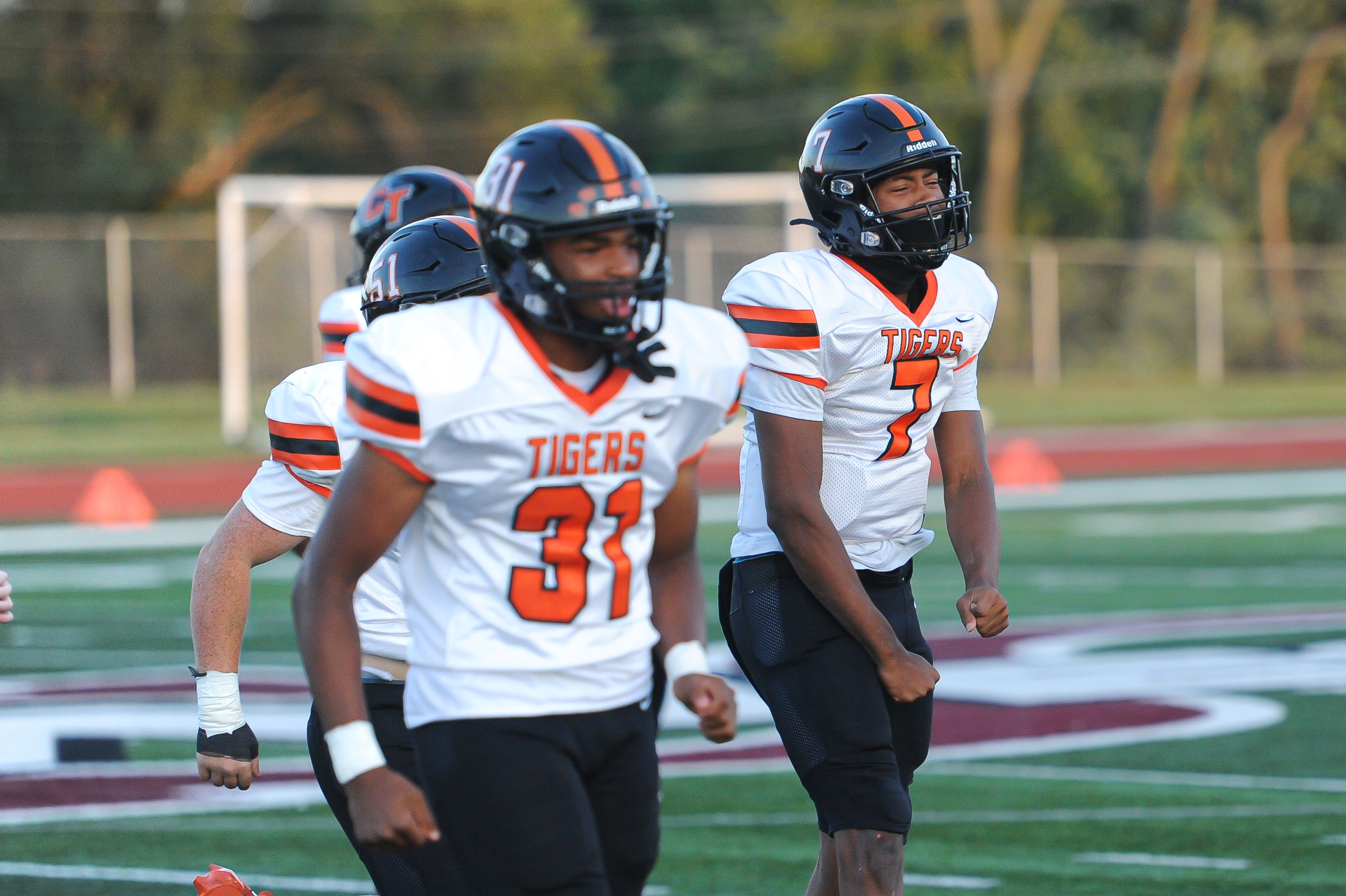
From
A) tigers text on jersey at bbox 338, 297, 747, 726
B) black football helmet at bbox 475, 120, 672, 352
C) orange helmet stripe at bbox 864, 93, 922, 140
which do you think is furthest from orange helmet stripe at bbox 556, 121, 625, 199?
orange helmet stripe at bbox 864, 93, 922, 140

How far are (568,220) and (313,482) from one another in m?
1.21

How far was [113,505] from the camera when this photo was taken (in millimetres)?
14750

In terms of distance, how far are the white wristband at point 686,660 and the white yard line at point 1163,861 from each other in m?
2.76

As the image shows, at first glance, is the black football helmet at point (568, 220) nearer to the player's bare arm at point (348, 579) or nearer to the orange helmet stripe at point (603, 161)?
the orange helmet stripe at point (603, 161)

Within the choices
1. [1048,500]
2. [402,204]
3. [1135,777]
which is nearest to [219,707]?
[402,204]

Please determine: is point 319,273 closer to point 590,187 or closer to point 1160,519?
point 1160,519

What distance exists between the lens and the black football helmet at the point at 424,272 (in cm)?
399

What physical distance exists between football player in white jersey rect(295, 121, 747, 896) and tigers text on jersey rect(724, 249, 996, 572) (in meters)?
0.87

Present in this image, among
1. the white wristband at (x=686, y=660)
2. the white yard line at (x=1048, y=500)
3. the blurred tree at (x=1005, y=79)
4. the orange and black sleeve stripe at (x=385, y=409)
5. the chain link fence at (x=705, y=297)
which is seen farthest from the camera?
the blurred tree at (x=1005, y=79)

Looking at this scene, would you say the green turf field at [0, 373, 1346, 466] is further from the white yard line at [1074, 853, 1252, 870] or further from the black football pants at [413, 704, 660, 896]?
the black football pants at [413, 704, 660, 896]

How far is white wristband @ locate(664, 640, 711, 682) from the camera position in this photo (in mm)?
3068

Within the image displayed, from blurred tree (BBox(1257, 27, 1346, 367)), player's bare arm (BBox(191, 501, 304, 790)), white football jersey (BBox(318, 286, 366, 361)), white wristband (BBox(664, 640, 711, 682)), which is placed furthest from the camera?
blurred tree (BBox(1257, 27, 1346, 367))

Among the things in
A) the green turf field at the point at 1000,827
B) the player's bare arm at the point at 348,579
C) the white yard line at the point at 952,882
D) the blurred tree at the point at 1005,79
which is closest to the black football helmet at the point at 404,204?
the green turf field at the point at 1000,827

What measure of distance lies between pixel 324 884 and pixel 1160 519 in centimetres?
1049
